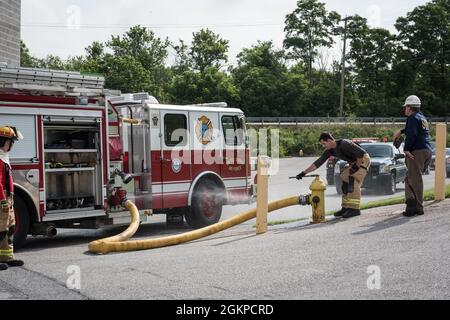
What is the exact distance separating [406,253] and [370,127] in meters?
49.6

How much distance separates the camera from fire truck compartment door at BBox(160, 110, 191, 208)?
480 inches

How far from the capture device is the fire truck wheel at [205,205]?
42.0 ft

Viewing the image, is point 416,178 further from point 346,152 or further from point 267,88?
point 267,88

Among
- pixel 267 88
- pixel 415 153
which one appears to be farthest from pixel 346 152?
pixel 267 88

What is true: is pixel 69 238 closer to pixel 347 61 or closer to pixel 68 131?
pixel 68 131

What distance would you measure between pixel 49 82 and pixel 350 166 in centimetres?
543

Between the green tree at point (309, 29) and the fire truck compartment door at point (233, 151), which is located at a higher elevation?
the green tree at point (309, 29)

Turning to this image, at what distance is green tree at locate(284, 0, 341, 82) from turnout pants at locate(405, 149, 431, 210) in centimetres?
6671

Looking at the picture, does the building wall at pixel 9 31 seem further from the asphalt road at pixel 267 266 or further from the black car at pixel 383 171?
the black car at pixel 383 171

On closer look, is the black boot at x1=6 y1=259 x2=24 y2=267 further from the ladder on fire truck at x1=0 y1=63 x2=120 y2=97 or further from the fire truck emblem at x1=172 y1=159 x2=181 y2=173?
the fire truck emblem at x1=172 y1=159 x2=181 y2=173

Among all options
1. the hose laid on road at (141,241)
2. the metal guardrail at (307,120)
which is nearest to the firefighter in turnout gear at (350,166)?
the hose laid on road at (141,241)

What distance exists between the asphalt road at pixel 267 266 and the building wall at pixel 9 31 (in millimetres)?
9810
